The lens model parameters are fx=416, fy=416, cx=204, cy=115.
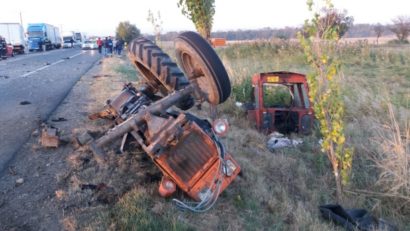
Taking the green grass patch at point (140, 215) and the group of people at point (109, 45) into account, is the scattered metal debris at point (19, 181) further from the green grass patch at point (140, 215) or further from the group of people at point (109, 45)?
the group of people at point (109, 45)

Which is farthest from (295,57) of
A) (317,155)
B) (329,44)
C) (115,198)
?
(115,198)

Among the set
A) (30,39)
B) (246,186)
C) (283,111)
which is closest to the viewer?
(246,186)

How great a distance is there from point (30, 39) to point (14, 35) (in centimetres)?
671

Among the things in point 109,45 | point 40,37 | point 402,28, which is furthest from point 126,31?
point 402,28

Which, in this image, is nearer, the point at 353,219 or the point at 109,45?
the point at 353,219

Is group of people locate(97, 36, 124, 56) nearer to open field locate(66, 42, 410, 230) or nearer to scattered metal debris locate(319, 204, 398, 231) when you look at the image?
open field locate(66, 42, 410, 230)

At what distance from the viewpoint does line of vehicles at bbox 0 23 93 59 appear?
118 feet

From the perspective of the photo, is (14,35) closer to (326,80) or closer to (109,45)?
(109,45)

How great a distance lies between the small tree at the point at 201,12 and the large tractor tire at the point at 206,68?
591cm

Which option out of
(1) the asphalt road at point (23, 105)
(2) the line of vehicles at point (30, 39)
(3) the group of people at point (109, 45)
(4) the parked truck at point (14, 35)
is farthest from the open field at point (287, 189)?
(4) the parked truck at point (14, 35)

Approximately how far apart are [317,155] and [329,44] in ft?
7.36

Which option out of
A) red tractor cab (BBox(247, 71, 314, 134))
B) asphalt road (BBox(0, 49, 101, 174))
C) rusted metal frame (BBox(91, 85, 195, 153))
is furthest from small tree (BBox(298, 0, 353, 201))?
asphalt road (BBox(0, 49, 101, 174))

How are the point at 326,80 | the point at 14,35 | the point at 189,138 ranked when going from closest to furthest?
the point at 189,138 < the point at 326,80 < the point at 14,35

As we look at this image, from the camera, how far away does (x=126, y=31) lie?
5619 centimetres
